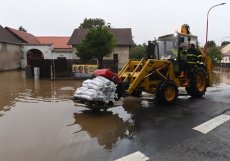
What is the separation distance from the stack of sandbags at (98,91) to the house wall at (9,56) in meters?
28.6

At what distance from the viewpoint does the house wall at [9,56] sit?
116 ft

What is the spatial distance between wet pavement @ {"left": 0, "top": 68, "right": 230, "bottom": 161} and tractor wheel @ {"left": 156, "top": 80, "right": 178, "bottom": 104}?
10.8 inches

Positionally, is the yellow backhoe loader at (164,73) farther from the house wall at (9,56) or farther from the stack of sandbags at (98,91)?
the house wall at (9,56)

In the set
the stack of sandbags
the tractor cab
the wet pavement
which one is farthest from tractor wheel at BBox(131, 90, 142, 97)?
the stack of sandbags

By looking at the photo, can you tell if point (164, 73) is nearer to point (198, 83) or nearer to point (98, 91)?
point (198, 83)

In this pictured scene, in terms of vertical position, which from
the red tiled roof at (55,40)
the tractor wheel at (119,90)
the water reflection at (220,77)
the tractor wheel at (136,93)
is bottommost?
the water reflection at (220,77)

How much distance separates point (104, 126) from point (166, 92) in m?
3.77

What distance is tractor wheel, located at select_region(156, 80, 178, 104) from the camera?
10445 mm

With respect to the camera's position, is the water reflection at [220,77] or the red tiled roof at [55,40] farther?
the red tiled roof at [55,40]

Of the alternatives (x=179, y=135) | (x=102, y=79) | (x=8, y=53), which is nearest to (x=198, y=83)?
(x=102, y=79)

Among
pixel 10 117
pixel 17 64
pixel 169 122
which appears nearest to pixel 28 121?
pixel 10 117

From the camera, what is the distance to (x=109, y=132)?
7.27 m

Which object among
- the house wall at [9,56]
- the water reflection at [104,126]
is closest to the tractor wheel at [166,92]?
the water reflection at [104,126]

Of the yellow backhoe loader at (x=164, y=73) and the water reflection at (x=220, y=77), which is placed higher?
the yellow backhoe loader at (x=164, y=73)
